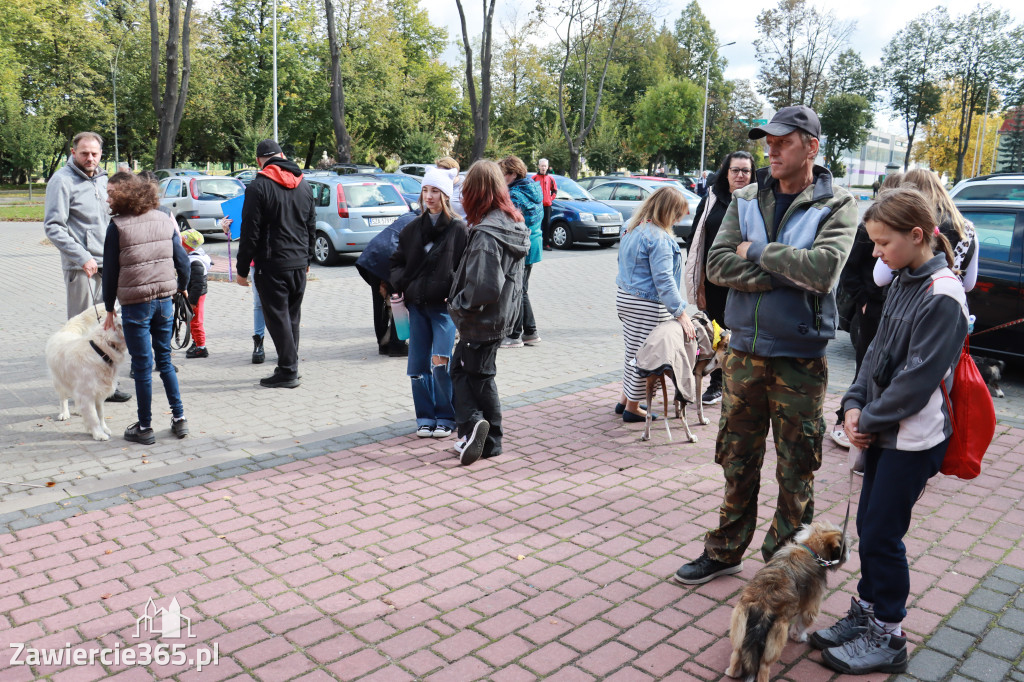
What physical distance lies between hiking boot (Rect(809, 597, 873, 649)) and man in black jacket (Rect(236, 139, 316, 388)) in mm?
5473

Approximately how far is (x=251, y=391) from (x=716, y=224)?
14.5ft

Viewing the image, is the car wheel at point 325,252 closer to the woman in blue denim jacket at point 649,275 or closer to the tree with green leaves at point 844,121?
the woman in blue denim jacket at point 649,275

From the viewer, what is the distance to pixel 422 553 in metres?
4.29

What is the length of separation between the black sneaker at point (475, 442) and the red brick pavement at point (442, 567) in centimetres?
11

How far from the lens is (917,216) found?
301 centimetres

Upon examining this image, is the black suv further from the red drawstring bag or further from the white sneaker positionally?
the red drawstring bag

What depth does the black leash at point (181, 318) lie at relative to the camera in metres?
8.77

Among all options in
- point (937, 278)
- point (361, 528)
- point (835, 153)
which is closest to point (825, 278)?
point (937, 278)

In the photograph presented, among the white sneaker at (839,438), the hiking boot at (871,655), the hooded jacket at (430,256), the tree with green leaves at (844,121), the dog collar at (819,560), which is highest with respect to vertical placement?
the tree with green leaves at (844,121)

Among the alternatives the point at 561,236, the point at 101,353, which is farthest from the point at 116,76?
the point at 101,353

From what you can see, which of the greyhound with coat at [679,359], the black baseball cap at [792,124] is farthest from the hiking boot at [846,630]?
the greyhound with coat at [679,359]

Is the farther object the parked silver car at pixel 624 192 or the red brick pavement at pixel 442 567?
the parked silver car at pixel 624 192

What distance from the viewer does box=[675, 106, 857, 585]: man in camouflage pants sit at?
3.36 m

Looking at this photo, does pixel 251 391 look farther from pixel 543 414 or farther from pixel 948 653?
pixel 948 653
